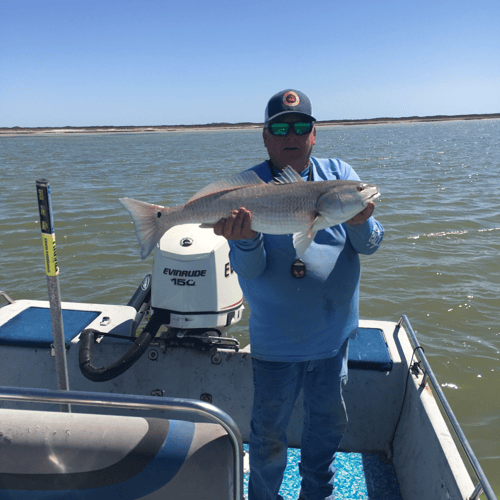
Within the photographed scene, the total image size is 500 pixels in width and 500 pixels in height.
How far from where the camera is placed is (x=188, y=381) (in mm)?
4043

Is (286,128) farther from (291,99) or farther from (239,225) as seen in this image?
(239,225)

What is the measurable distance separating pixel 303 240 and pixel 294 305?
1.38 ft

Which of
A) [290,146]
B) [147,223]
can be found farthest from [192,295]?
[290,146]

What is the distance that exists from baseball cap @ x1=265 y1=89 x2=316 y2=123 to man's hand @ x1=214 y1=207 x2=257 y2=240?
0.61 m

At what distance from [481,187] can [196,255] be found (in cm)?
1803

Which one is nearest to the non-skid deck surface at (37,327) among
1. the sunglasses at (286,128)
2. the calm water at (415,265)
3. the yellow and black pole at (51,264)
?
the yellow and black pole at (51,264)

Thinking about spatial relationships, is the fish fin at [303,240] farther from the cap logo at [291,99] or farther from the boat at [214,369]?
the boat at [214,369]

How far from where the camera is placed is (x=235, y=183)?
9.20 ft

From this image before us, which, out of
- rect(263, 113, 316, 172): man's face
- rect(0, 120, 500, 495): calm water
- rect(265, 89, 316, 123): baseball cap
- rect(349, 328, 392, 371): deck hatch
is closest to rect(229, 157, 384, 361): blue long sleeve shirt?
rect(263, 113, 316, 172): man's face

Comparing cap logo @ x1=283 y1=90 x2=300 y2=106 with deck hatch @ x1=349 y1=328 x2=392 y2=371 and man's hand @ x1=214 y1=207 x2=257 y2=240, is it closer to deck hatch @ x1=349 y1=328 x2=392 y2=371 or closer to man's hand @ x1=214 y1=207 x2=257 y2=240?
man's hand @ x1=214 y1=207 x2=257 y2=240

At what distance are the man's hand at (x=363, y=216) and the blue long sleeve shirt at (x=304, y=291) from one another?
47 mm

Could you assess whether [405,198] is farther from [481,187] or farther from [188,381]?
[188,381]

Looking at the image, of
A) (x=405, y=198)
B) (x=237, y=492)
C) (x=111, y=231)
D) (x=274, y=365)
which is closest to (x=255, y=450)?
(x=274, y=365)

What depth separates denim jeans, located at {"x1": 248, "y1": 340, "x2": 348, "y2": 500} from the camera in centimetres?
276
